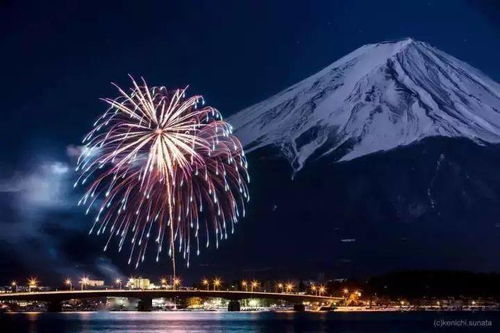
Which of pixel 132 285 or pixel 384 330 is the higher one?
pixel 132 285

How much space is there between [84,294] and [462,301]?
95032 mm

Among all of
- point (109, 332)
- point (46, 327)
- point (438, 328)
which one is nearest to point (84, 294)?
point (46, 327)

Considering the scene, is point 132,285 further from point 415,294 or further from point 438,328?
point 438,328

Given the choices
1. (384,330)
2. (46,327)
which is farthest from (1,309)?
(384,330)

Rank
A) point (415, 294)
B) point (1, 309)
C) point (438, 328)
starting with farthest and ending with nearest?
point (415, 294) < point (1, 309) < point (438, 328)

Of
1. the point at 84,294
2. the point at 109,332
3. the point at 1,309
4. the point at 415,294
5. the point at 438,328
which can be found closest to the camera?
the point at 109,332

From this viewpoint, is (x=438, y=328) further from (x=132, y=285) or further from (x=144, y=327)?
(x=132, y=285)

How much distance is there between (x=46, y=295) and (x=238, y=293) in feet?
97.7

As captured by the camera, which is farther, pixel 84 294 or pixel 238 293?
pixel 238 293

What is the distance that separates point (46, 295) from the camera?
4877 inches

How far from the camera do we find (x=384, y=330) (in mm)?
104375

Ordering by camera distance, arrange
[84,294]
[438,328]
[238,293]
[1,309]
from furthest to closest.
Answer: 1. [1,309]
2. [238,293]
3. [84,294]
4. [438,328]

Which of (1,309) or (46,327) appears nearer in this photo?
(46,327)

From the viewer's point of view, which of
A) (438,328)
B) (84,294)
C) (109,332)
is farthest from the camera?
(84,294)
